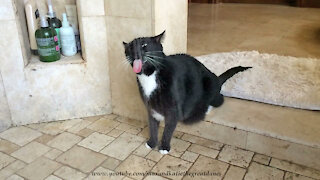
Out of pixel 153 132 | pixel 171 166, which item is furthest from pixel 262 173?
pixel 153 132

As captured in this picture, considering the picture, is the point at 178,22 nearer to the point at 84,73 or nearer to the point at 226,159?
the point at 84,73

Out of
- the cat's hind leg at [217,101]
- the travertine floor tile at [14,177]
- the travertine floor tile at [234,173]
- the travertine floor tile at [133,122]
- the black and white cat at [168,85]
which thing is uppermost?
the black and white cat at [168,85]

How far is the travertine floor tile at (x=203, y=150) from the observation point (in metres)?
1.12

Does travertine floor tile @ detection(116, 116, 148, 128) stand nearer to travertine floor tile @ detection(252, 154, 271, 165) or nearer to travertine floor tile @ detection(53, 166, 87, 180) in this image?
travertine floor tile @ detection(53, 166, 87, 180)

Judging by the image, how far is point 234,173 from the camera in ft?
3.34

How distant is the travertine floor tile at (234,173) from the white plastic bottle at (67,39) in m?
0.88

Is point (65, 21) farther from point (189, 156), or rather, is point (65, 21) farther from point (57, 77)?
point (189, 156)

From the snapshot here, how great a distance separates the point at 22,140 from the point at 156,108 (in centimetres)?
62

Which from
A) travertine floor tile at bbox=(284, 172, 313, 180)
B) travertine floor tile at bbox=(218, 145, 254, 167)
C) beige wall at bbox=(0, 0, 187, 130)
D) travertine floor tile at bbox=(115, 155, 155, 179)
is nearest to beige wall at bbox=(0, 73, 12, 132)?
beige wall at bbox=(0, 0, 187, 130)

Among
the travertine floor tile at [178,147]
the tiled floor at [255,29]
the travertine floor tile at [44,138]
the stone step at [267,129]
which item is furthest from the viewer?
the tiled floor at [255,29]

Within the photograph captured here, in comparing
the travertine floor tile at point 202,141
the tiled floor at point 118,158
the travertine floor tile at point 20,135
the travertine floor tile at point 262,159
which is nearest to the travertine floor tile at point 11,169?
the tiled floor at point 118,158

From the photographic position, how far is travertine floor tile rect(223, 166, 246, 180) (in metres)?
1.00

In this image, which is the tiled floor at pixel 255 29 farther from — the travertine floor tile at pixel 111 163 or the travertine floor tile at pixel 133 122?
the travertine floor tile at pixel 111 163

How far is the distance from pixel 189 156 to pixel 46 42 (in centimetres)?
77
